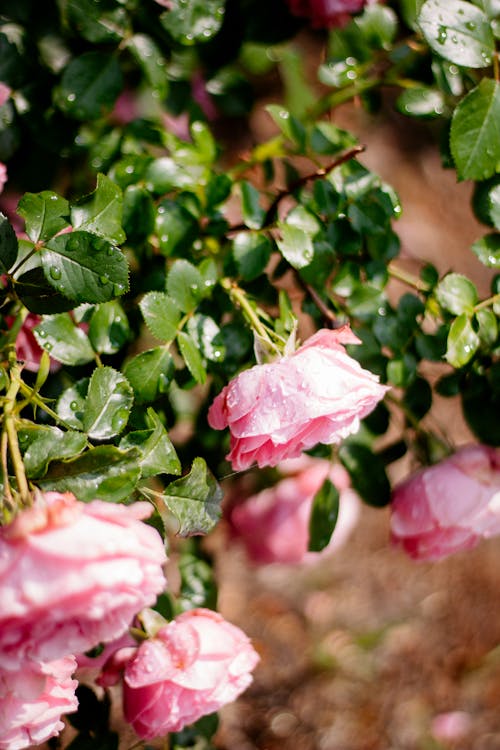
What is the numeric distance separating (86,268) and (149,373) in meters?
0.13

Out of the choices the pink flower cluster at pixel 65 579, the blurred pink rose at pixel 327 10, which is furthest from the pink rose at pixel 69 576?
the blurred pink rose at pixel 327 10

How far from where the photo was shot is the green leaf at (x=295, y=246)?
0.76 m

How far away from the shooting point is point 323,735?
4.85ft

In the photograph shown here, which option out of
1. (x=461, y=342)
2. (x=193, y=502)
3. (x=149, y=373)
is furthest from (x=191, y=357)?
(x=461, y=342)

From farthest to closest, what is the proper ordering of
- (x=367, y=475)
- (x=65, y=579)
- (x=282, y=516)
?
(x=282, y=516) < (x=367, y=475) < (x=65, y=579)

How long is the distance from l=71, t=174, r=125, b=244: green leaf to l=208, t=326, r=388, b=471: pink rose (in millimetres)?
179

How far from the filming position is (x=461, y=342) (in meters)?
0.77

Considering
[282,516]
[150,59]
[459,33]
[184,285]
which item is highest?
[459,33]

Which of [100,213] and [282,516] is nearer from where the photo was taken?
[100,213]

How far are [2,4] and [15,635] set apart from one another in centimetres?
82

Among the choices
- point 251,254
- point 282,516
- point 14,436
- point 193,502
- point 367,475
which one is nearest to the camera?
point 14,436

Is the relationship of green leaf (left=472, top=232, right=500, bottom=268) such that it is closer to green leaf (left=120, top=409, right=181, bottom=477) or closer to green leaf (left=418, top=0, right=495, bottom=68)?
green leaf (left=418, top=0, right=495, bottom=68)

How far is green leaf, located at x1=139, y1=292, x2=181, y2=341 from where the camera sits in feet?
2.37

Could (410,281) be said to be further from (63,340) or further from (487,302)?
(63,340)
